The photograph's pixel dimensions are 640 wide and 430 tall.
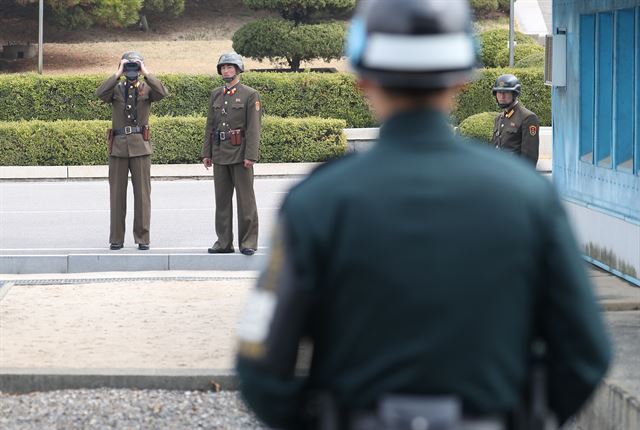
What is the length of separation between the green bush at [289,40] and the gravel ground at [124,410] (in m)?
31.0

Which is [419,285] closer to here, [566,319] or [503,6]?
[566,319]

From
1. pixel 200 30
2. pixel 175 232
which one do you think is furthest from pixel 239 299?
pixel 200 30

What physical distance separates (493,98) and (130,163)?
17.4 meters

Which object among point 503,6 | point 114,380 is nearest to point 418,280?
point 114,380

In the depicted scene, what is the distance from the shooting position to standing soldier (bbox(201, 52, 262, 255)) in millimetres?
12484

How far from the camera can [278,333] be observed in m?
2.66

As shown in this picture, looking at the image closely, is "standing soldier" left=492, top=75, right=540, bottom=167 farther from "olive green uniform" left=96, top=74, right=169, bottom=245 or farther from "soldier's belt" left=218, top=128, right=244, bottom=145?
"olive green uniform" left=96, top=74, right=169, bottom=245

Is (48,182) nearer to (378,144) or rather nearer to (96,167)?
(96,167)

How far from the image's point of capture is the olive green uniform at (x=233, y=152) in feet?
41.0

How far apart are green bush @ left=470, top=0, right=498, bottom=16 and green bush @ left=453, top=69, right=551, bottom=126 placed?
60.2ft

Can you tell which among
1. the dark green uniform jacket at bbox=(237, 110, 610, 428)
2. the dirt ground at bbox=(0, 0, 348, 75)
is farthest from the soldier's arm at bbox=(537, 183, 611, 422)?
the dirt ground at bbox=(0, 0, 348, 75)

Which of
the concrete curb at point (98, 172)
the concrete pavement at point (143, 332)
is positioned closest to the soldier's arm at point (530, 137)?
the concrete pavement at point (143, 332)

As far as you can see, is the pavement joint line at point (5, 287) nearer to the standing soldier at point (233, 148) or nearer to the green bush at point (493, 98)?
the standing soldier at point (233, 148)

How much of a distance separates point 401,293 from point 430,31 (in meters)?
0.50
